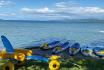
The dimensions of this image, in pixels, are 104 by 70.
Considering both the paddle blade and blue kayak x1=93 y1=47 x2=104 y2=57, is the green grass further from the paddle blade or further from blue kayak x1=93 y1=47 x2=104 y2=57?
blue kayak x1=93 y1=47 x2=104 y2=57

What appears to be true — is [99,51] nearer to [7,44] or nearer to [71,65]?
[71,65]

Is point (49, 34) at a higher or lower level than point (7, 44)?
lower

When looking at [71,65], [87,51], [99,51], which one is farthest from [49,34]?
[71,65]

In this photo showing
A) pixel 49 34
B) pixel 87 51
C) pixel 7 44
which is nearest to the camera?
pixel 7 44

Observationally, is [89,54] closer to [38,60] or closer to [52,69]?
[38,60]

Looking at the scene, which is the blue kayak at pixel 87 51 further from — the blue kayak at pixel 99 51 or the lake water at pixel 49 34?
the lake water at pixel 49 34

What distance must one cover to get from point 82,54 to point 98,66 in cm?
658

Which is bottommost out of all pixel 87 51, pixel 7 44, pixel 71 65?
pixel 87 51

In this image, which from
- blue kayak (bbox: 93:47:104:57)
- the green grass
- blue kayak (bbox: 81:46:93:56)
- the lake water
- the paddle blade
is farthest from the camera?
the lake water

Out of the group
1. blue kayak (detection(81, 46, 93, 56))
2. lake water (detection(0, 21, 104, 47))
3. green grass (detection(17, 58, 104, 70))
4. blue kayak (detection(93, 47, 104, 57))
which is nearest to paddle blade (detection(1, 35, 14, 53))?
green grass (detection(17, 58, 104, 70))

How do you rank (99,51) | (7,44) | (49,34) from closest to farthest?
(7,44) < (99,51) < (49,34)

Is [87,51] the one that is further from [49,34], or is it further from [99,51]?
[49,34]

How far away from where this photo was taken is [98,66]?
52.1 feet

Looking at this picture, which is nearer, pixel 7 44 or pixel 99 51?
pixel 7 44
